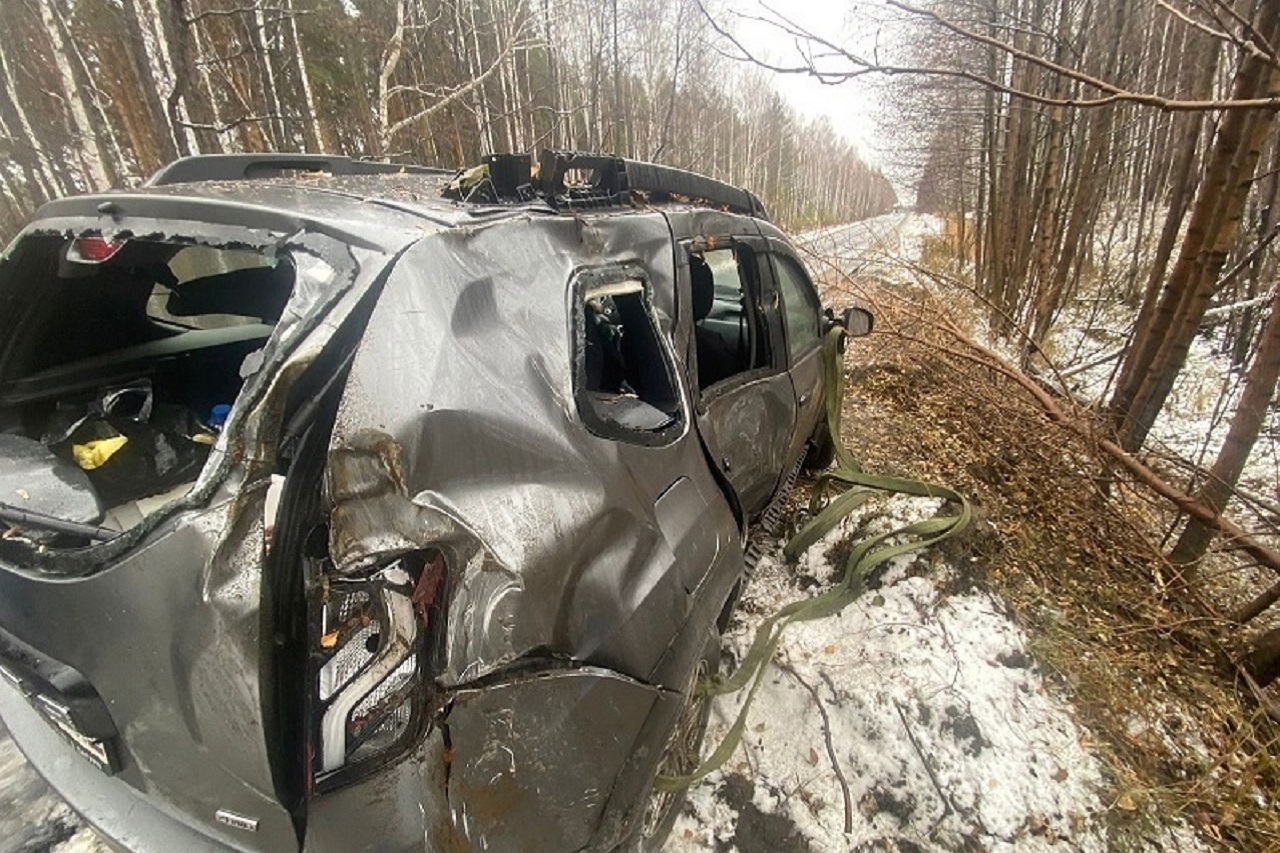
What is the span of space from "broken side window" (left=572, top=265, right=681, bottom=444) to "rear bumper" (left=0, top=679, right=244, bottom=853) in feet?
3.62

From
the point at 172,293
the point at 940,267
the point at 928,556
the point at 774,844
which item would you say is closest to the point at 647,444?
the point at 774,844

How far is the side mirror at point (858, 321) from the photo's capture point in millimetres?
3265

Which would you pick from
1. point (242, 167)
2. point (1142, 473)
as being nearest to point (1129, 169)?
point (1142, 473)

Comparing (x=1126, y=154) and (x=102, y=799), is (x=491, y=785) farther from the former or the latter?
(x=1126, y=154)

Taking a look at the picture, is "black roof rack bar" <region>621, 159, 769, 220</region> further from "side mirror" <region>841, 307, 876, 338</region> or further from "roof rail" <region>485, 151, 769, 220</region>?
"side mirror" <region>841, 307, 876, 338</region>

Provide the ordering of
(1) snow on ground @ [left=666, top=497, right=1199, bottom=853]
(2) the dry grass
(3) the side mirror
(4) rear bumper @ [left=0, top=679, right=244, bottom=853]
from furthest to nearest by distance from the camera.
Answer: (3) the side mirror → (2) the dry grass → (1) snow on ground @ [left=666, top=497, right=1199, bottom=853] → (4) rear bumper @ [left=0, top=679, right=244, bottom=853]

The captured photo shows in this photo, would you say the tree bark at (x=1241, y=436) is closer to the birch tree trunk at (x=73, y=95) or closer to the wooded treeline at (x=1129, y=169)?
the wooded treeline at (x=1129, y=169)

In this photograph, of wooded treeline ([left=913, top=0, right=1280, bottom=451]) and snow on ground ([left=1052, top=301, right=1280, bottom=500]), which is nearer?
wooded treeline ([left=913, top=0, right=1280, bottom=451])

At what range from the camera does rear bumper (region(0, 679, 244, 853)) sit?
1123mm

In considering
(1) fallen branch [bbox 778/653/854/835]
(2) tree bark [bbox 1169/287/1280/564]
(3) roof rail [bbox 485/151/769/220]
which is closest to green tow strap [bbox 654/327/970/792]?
(1) fallen branch [bbox 778/653/854/835]

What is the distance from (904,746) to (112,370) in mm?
3265

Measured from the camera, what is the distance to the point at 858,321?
3285mm

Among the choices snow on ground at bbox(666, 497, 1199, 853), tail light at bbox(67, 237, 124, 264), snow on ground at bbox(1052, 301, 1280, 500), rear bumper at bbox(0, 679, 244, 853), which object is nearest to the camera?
rear bumper at bbox(0, 679, 244, 853)

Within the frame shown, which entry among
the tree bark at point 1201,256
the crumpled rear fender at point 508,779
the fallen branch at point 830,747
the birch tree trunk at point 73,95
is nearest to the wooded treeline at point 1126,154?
the tree bark at point 1201,256
